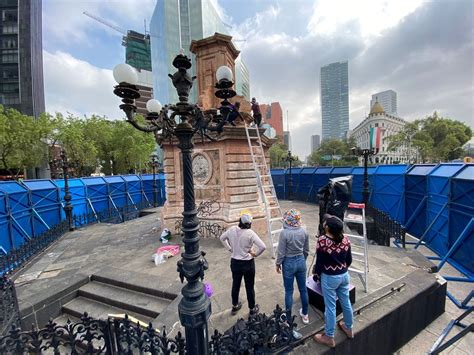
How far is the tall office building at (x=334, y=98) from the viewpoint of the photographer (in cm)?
14362

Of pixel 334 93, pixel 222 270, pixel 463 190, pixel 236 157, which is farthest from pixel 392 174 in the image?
pixel 334 93

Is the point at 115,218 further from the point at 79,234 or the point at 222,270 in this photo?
the point at 222,270

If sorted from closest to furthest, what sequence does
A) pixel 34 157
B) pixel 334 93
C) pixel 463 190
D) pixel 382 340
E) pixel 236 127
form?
pixel 382 340 → pixel 463 190 → pixel 236 127 → pixel 34 157 → pixel 334 93

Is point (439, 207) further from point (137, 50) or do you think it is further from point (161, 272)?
point (137, 50)

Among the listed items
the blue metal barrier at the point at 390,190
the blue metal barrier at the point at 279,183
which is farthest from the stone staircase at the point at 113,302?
the blue metal barrier at the point at 279,183

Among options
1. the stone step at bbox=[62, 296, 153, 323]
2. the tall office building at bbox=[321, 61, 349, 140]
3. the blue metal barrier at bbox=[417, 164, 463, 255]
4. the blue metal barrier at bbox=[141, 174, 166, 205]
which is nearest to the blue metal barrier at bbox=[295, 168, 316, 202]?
the blue metal barrier at bbox=[417, 164, 463, 255]

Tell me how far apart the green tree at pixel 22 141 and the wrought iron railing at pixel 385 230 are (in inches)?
1181

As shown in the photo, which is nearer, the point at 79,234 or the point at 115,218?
the point at 79,234

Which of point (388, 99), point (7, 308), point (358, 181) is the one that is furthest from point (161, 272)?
point (388, 99)

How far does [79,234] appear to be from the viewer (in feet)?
36.1

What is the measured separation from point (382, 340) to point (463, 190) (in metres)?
6.59

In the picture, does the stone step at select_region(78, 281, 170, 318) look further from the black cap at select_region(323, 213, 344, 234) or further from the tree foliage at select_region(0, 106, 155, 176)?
the tree foliage at select_region(0, 106, 155, 176)

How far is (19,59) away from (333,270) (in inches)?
2493

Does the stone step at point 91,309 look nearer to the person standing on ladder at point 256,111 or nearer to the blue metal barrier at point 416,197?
the person standing on ladder at point 256,111
